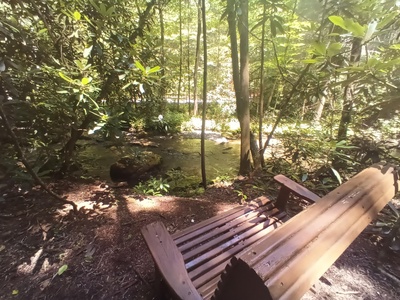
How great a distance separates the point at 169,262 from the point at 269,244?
2.48 ft

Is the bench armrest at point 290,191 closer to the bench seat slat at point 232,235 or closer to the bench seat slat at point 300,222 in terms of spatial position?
the bench seat slat at point 232,235

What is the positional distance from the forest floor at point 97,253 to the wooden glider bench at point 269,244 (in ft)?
1.96

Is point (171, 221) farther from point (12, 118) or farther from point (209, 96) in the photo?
point (209, 96)

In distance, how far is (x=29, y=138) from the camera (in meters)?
2.60

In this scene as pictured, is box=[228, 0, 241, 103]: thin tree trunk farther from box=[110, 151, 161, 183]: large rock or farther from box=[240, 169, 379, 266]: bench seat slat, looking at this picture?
box=[240, 169, 379, 266]: bench seat slat

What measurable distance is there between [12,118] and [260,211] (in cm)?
257

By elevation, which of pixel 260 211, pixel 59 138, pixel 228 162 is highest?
pixel 59 138

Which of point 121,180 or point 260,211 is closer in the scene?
point 260,211

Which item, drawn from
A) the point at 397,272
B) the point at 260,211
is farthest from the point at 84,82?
the point at 397,272

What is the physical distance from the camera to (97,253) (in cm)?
213

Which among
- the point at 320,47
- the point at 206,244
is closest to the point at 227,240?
the point at 206,244

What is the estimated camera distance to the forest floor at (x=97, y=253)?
5.98ft

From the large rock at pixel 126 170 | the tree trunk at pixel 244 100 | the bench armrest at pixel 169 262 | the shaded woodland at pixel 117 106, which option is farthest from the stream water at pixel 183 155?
the bench armrest at pixel 169 262

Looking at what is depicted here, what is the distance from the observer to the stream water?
17.9ft
